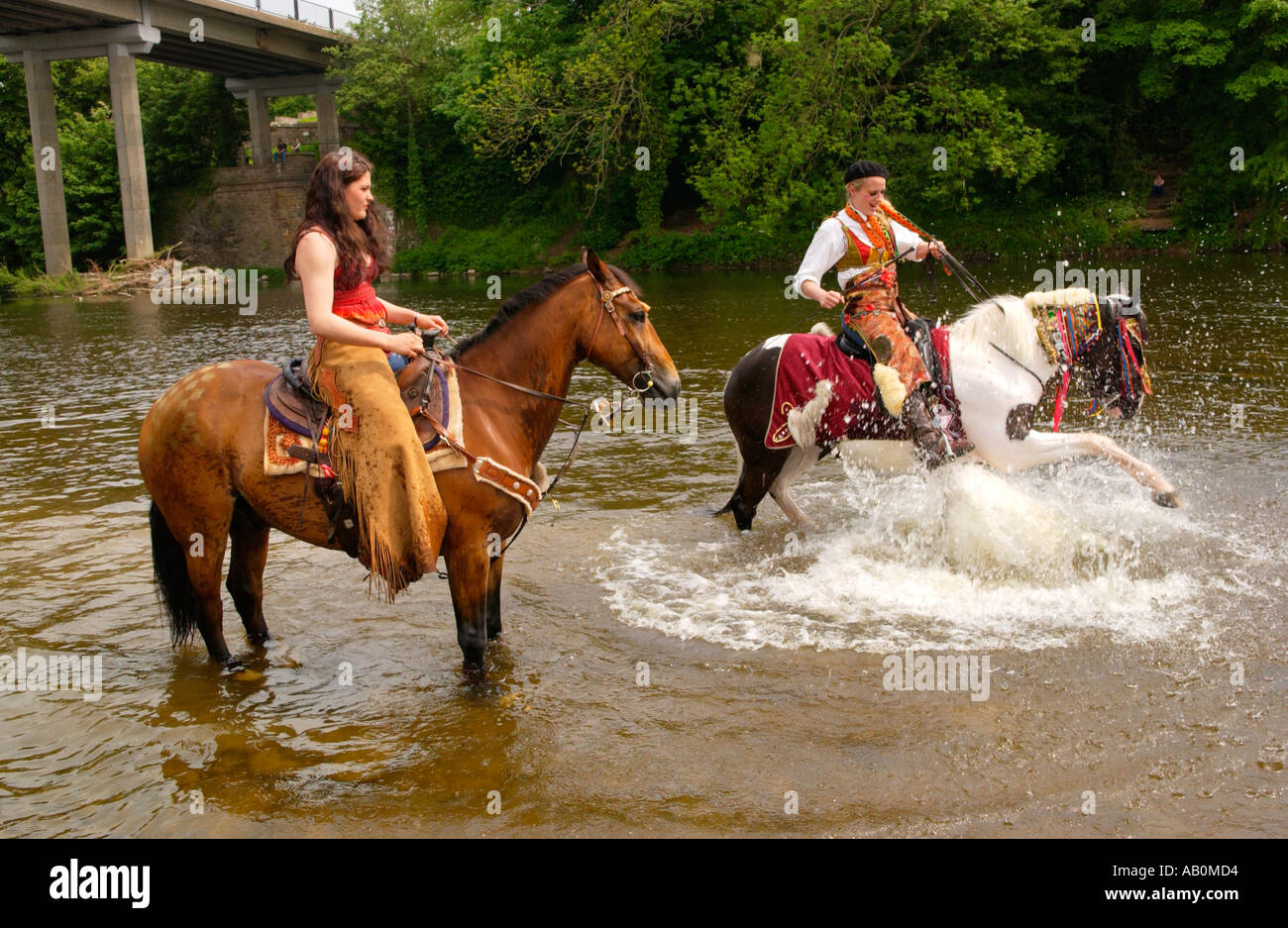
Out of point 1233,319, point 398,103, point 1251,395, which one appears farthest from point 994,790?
point 398,103

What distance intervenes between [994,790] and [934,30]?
109ft

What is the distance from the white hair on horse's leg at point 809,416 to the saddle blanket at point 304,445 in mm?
3139

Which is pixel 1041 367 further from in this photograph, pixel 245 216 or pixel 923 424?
pixel 245 216

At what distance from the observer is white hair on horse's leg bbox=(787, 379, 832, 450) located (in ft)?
26.2

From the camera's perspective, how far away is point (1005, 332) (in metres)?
7.65

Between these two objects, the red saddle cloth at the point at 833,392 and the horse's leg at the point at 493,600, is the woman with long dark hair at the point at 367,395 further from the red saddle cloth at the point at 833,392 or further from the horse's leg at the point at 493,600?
the red saddle cloth at the point at 833,392

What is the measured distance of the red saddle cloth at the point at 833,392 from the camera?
7.92m

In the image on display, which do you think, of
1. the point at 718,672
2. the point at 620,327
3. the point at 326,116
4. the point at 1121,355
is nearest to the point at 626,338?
the point at 620,327

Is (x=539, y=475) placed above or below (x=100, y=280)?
below

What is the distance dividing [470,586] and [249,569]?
1671 millimetres

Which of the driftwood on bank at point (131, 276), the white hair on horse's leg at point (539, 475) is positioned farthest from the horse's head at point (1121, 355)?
the driftwood on bank at point (131, 276)

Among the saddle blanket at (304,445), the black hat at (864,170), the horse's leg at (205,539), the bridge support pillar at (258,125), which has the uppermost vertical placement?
the bridge support pillar at (258,125)

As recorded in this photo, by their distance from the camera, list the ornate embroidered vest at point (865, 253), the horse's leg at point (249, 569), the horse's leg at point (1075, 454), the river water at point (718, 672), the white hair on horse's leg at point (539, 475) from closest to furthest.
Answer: the river water at point (718, 672)
the white hair on horse's leg at point (539, 475)
the horse's leg at point (249, 569)
the horse's leg at point (1075, 454)
the ornate embroidered vest at point (865, 253)
